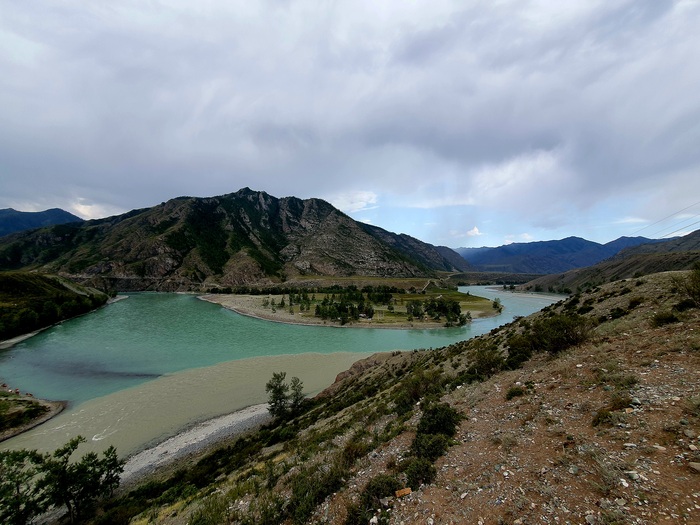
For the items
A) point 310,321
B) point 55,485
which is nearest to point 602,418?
point 55,485

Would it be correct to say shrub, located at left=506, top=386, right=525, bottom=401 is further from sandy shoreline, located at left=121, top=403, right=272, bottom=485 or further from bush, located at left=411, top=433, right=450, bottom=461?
sandy shoreline, located at left=121, top=403, right=272, bottom=485

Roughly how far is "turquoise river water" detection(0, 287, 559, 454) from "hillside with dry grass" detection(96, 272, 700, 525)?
48.5ft

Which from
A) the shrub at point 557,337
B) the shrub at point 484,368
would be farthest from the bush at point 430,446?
the shrub at point 557,337

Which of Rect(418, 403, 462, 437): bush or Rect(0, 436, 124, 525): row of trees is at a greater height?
Rect(418, 403, 462, 437): bush

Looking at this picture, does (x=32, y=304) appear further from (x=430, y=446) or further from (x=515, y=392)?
(x=515, y=392)

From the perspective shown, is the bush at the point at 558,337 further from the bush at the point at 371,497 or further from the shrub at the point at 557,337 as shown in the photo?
the bush at the point at 371,497

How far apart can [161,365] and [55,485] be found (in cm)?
3442

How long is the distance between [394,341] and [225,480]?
60.1 m

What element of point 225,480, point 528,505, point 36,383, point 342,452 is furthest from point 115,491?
point 36,383

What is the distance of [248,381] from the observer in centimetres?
4091

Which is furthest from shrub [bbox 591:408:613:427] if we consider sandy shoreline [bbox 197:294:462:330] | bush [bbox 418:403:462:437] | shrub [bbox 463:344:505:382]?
sandy shoreline [bbox 197:294:462:330]

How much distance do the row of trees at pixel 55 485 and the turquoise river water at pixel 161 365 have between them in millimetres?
Result: 7017

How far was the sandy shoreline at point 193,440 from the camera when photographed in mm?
22247

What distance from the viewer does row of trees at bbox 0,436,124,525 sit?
15.9m
